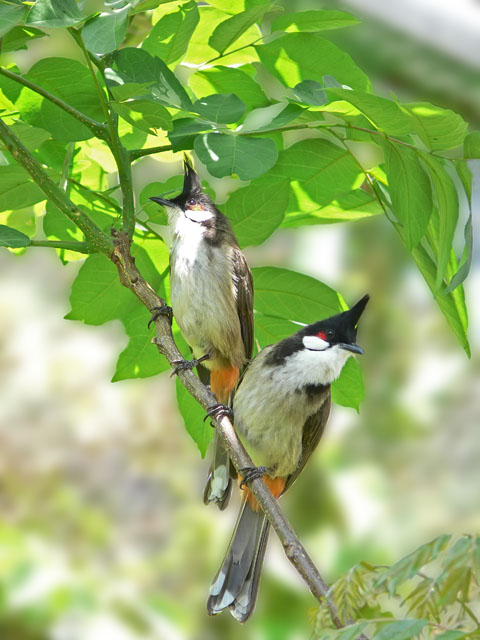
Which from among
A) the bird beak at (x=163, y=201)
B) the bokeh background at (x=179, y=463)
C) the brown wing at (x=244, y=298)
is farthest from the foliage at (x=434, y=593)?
the bokeh background at (x=179, y=463)

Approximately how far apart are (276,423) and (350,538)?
1923 mm

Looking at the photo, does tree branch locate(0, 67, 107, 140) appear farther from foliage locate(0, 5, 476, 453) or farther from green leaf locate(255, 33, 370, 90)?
green leaf locate(255, 33, 370, 90)

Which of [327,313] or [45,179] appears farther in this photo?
[327,313]

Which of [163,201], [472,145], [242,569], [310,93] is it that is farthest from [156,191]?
[242,569]

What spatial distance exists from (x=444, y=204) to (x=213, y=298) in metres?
0.62

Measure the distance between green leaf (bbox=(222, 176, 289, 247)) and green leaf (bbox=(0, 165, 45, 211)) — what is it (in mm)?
234

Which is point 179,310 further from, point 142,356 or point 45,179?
point 45,179

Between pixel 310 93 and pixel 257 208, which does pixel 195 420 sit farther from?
pixel 310 93

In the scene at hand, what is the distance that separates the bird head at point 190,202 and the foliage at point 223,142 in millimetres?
77

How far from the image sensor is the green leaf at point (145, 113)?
0.78 m

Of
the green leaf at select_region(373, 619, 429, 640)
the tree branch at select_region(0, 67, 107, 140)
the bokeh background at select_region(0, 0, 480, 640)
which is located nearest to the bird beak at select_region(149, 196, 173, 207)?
the tree branch at select_region(0, 67, 107, 140)

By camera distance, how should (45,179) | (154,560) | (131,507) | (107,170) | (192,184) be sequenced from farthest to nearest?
(131,507) < (154,560) < (192,184) < (107,170) < (45,179)

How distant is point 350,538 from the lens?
317 centimetres

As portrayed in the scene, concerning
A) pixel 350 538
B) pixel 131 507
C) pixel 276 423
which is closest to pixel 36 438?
pixel 131 507
